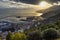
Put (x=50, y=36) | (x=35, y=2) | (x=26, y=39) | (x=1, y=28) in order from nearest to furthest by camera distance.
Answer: (x=50, y=36) → (x=26, y=39) → (x=1, y=28) → (x=35, y=2)

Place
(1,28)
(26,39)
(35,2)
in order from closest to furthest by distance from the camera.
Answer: (26,39) < (1,28) < (35,2)

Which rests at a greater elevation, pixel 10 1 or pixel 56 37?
pixel 56 37

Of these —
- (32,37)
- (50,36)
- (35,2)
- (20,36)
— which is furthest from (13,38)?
(35,2)

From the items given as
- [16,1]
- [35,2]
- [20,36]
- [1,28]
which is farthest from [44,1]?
[20,36]

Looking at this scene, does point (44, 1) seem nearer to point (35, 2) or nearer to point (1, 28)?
point (35, 2)

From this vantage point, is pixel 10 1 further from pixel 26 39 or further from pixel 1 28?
pixel 26 39

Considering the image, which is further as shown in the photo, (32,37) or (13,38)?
(13,38)

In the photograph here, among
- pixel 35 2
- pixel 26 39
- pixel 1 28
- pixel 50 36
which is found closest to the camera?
pixel 50 36

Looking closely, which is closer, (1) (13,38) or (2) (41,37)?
(2) (41,37)

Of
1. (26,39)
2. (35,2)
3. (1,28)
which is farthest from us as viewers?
(35,2)
